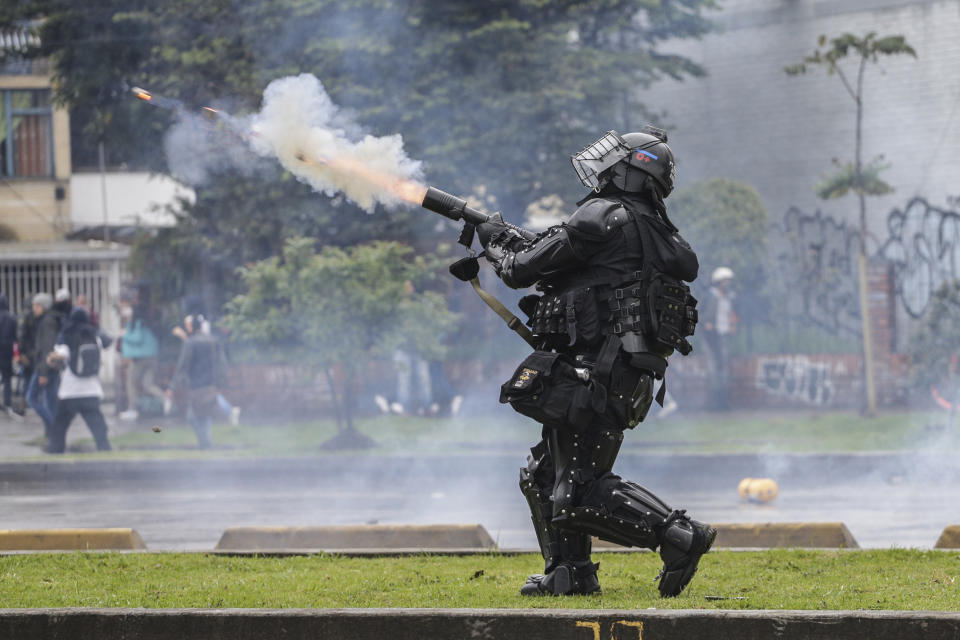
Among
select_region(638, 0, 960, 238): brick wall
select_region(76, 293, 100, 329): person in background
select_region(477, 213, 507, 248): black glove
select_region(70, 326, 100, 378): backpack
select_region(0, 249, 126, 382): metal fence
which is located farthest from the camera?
select_region(0, 249, 126, 382): metal fence

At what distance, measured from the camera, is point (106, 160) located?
2789 centimetres

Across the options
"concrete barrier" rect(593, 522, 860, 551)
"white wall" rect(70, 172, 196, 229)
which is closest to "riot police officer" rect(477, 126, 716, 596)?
"concrete barrier" rect(593, 522, 860, 551)

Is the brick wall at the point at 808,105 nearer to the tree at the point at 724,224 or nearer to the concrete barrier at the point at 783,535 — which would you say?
the tree at the point at 724,224

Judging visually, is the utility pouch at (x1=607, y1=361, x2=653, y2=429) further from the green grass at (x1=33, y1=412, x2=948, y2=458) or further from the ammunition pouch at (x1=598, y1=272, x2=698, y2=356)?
the green grass at (x1=33, y1=412, x2=948, y2=458)

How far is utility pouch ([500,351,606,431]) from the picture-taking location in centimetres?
541

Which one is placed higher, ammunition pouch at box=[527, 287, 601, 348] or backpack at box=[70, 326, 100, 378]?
ammunition pouch at box=[527, 287, 601, 348]

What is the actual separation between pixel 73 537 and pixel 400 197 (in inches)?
106

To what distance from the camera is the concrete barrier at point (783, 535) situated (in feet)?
24.3

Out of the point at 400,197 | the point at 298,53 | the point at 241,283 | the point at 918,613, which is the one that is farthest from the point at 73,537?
the point at 241,283

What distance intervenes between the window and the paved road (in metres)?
15.0

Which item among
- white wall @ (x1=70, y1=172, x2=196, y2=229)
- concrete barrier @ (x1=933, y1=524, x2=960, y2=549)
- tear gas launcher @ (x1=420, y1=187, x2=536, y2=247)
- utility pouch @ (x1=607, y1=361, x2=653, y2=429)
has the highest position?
white wall @ (x1=70, y1=172, x2=196, y2=229)

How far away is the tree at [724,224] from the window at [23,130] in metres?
13.7

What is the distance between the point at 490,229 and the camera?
5941 millimetres

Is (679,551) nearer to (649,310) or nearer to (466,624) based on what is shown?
(649,310)
